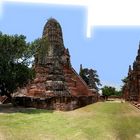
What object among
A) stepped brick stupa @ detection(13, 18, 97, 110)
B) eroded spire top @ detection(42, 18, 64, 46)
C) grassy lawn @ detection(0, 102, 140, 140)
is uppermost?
eroded spire top @ detection(42, 18, 64, 46)

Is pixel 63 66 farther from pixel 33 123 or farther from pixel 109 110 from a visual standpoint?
pixel 33 123

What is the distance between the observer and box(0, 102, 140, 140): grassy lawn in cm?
2475

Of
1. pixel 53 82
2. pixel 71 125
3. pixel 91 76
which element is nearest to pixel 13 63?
pixel 53 82

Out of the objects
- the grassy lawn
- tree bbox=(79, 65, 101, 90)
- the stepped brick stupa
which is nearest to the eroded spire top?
the stepped brick stupa

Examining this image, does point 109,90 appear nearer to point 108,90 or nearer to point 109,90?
point 109,90

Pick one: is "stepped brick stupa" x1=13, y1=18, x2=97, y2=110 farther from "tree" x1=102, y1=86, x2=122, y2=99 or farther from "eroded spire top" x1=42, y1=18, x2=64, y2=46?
"tree" x1=102, y1=86, x2=122, y2=99

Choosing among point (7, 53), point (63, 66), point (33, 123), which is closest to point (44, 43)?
point (7, 53)

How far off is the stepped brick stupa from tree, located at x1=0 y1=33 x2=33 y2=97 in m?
1.80

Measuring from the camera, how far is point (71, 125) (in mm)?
27453

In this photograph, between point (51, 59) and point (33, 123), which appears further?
point (51, 59)

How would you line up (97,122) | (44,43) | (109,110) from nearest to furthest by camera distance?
1. (97,122)
2. (109,110)
3. (44,43)

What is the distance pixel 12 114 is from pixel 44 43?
1136 centimetres

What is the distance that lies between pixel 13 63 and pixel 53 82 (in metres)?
6.72

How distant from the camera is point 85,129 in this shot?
26.2 metres
